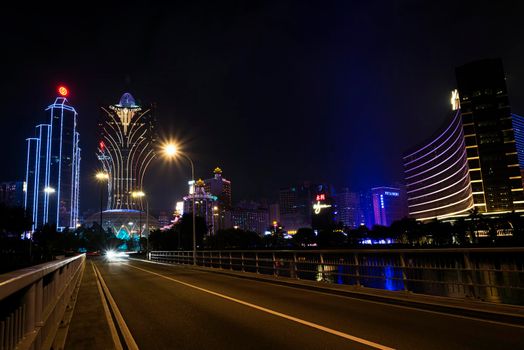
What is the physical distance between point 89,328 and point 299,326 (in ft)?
14.9

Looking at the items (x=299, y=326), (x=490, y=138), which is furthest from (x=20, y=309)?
(x=490, y=138)

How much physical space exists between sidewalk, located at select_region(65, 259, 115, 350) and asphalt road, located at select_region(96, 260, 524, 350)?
0.60 metres

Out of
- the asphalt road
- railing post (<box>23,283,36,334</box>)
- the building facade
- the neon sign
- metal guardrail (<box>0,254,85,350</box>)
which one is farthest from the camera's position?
the neon sign

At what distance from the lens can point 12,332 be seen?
3.84 metres

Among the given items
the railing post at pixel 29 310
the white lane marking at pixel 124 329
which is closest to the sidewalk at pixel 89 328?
the white lane marking at pixel 124 329

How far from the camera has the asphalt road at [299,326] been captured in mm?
7160

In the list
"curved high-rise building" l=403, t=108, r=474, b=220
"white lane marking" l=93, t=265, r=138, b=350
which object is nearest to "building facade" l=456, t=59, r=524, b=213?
"curved high-rise building" l=403, t=108, r=474, b=220

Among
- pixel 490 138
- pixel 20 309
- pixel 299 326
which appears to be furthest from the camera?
pixel 490 138

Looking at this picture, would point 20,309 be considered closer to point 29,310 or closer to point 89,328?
point 29,310

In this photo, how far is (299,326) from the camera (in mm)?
8617

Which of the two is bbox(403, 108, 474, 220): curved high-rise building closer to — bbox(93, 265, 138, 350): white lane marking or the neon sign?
the neon sign

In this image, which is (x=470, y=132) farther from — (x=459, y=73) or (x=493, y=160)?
(x=459, y=73)

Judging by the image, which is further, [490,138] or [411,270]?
[490,138]

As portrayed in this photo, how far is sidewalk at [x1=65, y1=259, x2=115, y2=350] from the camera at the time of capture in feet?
24.1
